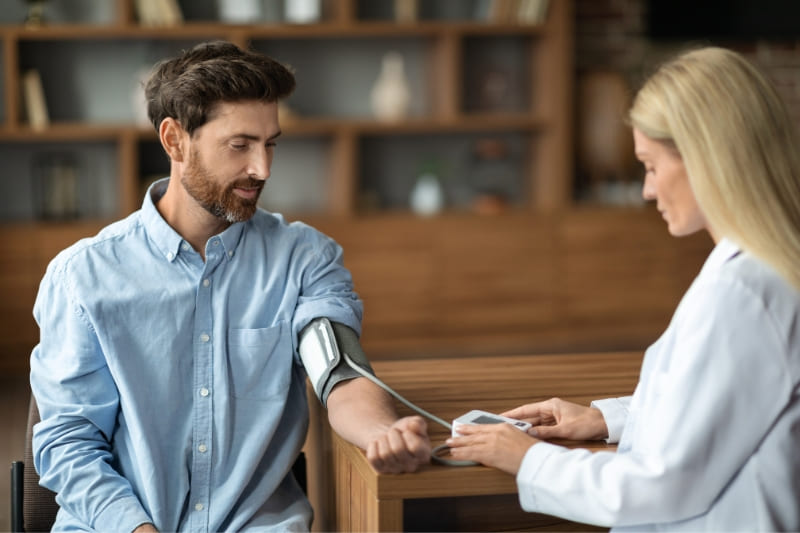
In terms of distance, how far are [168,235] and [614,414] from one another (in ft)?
2.70

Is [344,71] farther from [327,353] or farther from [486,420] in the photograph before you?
[486,420]

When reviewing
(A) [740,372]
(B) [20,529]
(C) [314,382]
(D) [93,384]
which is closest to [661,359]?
(A) [740,372]

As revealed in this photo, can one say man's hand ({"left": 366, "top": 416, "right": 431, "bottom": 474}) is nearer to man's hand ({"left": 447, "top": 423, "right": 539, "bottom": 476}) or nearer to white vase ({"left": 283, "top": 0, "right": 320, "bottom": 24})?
man's hand ({"left": 447, "top": 423, "right": 539, "bottom": 476})

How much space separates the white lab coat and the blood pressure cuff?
20.5 inches

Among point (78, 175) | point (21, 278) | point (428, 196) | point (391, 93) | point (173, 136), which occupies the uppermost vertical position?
point (173, 136)

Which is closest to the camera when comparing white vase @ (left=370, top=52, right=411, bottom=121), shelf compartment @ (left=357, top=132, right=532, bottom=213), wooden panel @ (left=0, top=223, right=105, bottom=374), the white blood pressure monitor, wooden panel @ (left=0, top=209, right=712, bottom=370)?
the white blood pressure monitor

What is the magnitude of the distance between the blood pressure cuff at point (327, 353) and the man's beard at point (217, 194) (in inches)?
9.6

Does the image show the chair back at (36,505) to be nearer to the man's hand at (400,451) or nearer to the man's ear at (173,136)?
the man's ear at (173,136)

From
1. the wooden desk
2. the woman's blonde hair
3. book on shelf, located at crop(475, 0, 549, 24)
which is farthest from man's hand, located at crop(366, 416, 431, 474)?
book on shelf, located at crop(475, 0, 549, 24)

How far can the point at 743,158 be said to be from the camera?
4.26 ft

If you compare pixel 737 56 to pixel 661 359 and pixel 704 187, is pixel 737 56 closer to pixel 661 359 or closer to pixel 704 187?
pixel 704 187

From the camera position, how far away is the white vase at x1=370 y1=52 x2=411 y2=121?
5.15m

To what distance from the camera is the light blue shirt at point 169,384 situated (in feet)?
5.56

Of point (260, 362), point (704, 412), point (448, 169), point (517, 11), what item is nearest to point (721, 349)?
point (704, 412)
